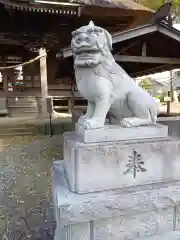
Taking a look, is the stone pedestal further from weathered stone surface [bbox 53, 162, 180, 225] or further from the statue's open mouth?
the statue's open mouth

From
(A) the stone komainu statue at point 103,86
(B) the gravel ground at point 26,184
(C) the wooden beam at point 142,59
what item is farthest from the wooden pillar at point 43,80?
(A) the stone komainu statue at point 103,86

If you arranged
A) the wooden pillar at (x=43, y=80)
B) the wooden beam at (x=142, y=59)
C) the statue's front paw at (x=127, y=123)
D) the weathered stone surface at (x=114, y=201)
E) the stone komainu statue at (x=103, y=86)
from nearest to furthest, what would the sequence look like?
the weathered stone surface at (x=114, y=201) < the stone komainu statue at (x=103, y=86) < the statue's front paw at (x=127, y=123) < the wooden beam at (x=142, y=59) < the wooden pillar at (x=43, y=80)

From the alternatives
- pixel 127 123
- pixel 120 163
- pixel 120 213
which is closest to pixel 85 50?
pixel 127 123

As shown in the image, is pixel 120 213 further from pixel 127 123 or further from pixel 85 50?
pixel 85 50

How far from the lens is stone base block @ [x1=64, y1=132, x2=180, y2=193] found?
1.68 meters

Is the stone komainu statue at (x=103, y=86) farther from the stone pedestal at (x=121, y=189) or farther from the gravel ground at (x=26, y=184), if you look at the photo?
the gravel ground at (x=26, y=184)

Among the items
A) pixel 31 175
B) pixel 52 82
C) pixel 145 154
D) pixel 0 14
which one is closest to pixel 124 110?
pixel 145 154

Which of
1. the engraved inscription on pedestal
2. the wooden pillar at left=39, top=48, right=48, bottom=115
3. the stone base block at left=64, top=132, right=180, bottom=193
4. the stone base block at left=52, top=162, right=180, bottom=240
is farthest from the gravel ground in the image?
the wooden pillar at left=39, top=48, right=48, bottom=115

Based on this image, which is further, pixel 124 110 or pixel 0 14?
pixel 0 14

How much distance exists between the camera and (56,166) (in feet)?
7.73

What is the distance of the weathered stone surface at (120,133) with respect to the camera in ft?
5.76

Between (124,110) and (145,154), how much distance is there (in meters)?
0.45

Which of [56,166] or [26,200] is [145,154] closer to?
[56,166]

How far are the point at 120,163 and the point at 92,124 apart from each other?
0.40 meters
